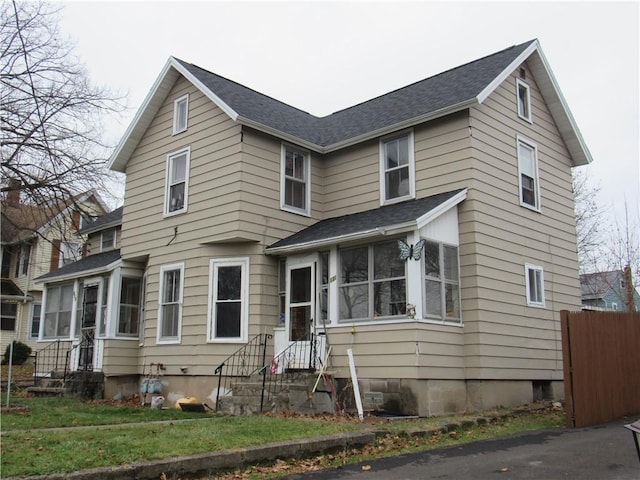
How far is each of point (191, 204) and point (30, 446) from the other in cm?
933

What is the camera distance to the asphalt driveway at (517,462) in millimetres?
7234

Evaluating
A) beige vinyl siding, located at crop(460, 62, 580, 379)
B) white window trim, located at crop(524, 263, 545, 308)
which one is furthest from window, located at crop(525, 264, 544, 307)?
beige vinyl siding, located at crop(460, 62, 580, 379)

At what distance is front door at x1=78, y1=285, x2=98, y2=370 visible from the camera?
17.9 metres

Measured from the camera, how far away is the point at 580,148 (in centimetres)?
1755

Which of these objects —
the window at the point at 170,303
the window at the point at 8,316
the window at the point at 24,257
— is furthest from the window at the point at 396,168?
the window at the point at 24,257

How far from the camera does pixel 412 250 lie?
12.3m

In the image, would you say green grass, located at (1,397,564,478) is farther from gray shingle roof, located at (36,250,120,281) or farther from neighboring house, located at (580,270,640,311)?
neighboring house, located at (580,270,640,311)

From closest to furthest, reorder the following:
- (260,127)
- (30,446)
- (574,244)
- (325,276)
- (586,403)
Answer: (30,446) → (586,403) → (325,276) → (260,127) → (574,244)

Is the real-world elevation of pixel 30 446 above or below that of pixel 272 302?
below

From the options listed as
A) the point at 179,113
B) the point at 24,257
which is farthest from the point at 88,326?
the point at 24,257

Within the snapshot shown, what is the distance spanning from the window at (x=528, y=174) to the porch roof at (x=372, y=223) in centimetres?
276

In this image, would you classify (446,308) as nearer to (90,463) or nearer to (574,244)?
(574,244)

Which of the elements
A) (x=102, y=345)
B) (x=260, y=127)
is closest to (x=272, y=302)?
(x=260, y=127)

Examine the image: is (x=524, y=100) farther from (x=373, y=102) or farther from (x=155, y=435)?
(x=155, y=435)
